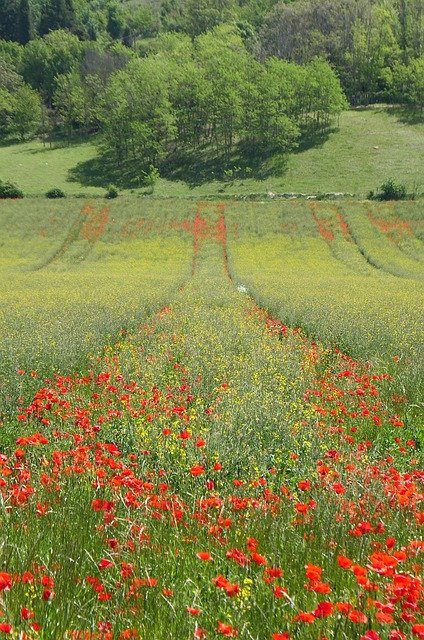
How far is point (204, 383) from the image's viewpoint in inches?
357

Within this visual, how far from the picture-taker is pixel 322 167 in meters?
75.6

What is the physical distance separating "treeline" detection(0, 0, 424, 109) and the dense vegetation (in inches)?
12.0

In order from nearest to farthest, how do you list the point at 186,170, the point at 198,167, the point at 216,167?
the point at 216,167 < the point at 186,170 < the point at 198,167

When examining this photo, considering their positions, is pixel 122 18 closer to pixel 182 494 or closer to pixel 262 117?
pixel 262 117

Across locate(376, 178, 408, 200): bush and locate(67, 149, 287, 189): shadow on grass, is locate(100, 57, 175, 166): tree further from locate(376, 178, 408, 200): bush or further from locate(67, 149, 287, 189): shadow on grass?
locate(376, 178, 408, 200): bush

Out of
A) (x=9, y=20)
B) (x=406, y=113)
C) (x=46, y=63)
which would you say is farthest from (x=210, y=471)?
(x=9, y=20)

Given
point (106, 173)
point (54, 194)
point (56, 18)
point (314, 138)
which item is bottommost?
point (106, 173)

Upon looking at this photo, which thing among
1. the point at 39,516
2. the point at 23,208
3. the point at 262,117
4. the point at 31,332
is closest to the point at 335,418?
the point at 39,516

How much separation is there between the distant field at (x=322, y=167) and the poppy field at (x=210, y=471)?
5197 centimetres

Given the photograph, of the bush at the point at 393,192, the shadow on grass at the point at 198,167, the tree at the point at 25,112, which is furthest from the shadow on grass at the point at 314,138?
the tree at the point at 25,112

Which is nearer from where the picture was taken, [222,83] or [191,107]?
[222,83]

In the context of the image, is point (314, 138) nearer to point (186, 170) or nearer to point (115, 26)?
point (186, 170)

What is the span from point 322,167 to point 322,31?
191 ft

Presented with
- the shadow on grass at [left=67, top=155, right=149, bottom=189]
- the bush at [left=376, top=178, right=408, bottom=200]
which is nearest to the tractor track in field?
the shadow on grass at [left=67, top=155, right=149, bottom=189]
